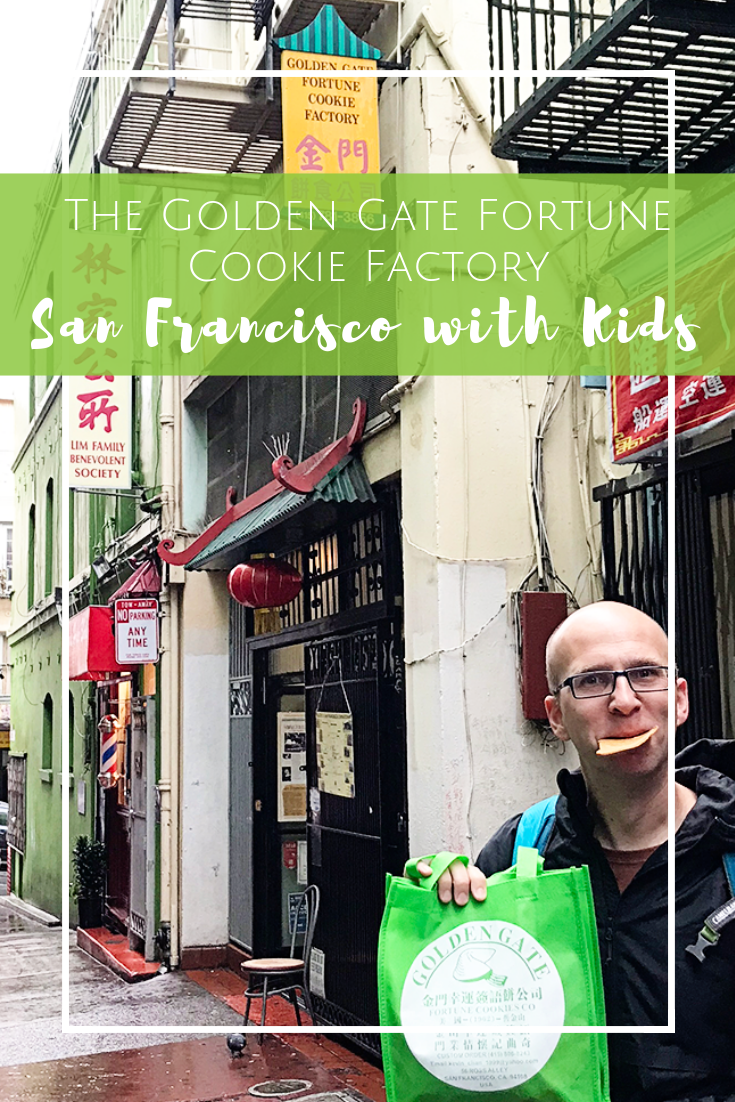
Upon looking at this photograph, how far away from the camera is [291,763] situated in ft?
37.8

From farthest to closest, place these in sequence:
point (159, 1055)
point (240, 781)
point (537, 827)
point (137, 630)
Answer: point (137, 630)
point (240, 781)
point (159, 1055)
point (537, 827)

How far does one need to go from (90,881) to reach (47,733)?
7.07 meters

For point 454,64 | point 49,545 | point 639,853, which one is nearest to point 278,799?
point 454,64

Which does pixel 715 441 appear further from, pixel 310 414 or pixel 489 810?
pixel 310 414

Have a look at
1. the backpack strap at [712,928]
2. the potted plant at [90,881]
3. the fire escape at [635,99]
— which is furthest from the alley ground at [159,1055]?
the fire escape at [635,99]

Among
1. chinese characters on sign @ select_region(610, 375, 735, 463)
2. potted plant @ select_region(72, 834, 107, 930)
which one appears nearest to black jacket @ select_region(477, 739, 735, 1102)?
chinese characters on sign @ select_region(610, 375, 735, 463)

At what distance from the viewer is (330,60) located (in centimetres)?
782

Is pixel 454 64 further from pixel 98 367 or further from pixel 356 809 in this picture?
pixel 98 367

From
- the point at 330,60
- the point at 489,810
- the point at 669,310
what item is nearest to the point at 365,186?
the point at 330,60

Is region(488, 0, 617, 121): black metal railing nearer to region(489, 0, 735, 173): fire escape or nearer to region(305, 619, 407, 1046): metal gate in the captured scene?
region(489, 0, 735, 173): fire escape

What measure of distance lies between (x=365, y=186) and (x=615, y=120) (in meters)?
2.20

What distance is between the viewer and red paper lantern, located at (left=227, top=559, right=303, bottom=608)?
960 cm

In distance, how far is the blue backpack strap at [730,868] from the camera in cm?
251

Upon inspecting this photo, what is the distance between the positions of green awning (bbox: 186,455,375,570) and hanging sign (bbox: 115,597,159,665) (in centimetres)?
341
